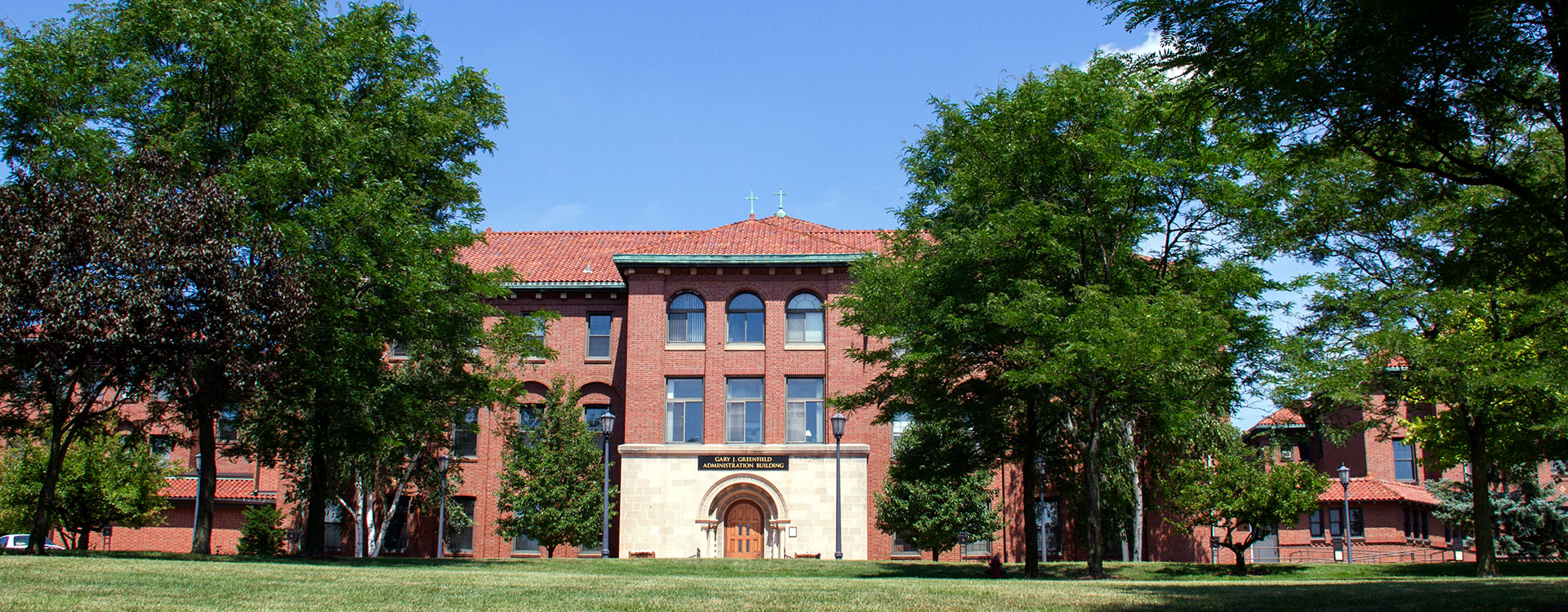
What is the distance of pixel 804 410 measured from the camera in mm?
34812

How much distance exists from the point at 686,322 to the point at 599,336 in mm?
3404

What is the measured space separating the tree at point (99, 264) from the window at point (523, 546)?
17.9 metres

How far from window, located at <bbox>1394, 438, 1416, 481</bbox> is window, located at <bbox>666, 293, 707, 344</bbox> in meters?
33.2

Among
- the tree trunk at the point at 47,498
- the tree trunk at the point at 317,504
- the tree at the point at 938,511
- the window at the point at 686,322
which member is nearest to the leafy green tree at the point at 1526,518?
the tree at the point at 938,511

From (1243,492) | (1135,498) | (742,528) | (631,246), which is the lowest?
(742,528)

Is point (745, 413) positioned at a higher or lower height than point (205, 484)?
higher

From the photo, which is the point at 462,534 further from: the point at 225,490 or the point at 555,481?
the point at 225,490

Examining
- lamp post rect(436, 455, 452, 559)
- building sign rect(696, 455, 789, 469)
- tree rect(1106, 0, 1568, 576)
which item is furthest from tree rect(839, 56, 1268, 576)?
lamp post rect(436, 455, 452, 559)

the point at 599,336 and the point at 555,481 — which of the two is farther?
the point at 599,336

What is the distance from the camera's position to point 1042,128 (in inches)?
791

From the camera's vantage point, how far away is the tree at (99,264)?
53.3 ft

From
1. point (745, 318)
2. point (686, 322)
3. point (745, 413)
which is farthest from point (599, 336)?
point (745, 413)

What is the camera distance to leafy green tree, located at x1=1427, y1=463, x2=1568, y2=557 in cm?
3684

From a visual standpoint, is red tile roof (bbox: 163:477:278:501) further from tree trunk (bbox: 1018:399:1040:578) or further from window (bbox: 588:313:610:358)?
tree trunk (bbox: 1018:399:1040:578)
